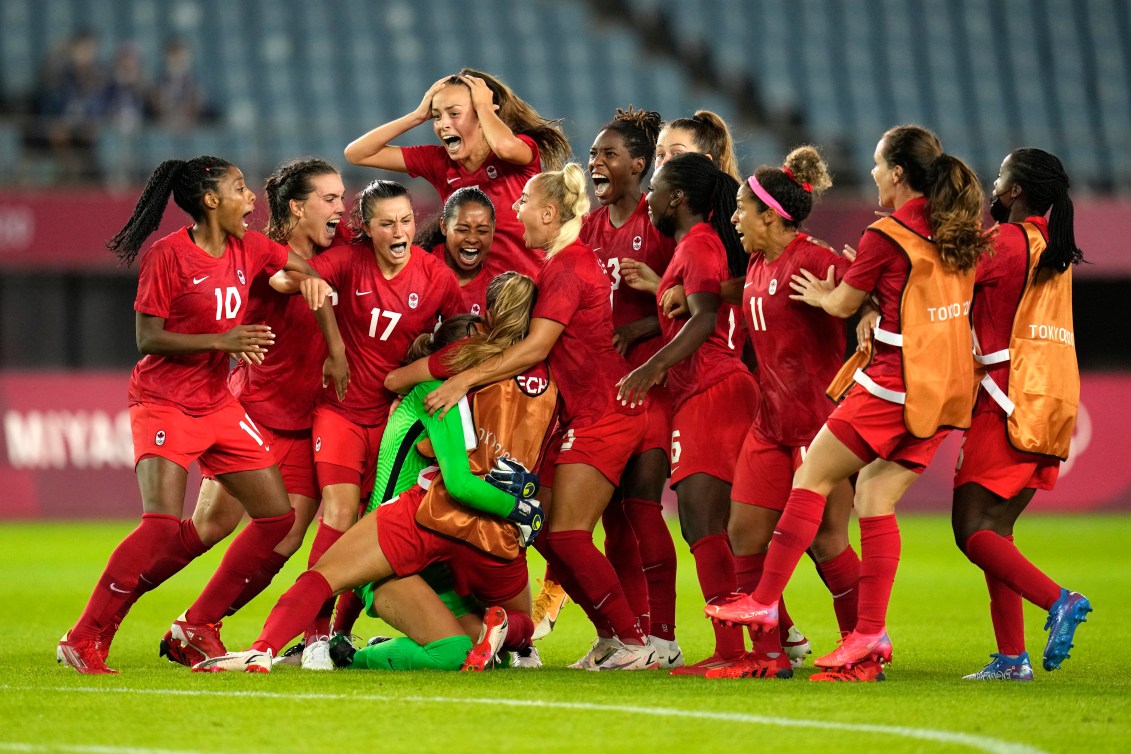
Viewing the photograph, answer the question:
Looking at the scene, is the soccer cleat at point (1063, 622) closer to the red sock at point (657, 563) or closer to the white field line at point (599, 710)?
the white field line at point (599, 710)

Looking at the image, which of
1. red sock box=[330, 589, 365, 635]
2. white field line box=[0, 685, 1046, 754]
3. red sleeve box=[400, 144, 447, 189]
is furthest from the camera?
red sleeve box=[400, 144, 447, 189]

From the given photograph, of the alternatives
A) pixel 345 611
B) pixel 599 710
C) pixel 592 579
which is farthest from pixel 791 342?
pixel 345 611

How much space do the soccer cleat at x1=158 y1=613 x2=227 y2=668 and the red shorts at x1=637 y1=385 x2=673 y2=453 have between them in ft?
6.10

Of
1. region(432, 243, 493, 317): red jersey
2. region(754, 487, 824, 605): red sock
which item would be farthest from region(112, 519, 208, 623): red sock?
region(754, 487, 824, 605): red sock

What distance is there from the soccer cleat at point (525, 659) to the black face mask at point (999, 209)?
8.12ft

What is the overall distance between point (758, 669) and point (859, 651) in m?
0.40

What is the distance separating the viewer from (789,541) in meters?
5.52

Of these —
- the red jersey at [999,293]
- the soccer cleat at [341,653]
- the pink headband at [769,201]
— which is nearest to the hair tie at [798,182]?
the pink headband at [769,201]

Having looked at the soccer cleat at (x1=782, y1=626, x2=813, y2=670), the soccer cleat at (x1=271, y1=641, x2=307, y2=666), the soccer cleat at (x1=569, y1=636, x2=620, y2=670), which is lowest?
the soccer cleat at (x1=782, y1=626, x2=813, y2=670)

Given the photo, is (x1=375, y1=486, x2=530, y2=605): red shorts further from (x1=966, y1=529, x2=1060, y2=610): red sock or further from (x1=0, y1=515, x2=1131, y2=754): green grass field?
(x1=966, y1=529, x2=1060, y2=610): red sock

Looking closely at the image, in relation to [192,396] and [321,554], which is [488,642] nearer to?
[321,554]

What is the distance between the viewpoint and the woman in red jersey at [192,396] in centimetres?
585

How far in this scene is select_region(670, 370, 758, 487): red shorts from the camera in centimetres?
616

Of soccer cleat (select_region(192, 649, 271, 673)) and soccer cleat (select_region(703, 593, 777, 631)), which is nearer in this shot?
soccer cleat (select_region(703, 593, 777, 631))
